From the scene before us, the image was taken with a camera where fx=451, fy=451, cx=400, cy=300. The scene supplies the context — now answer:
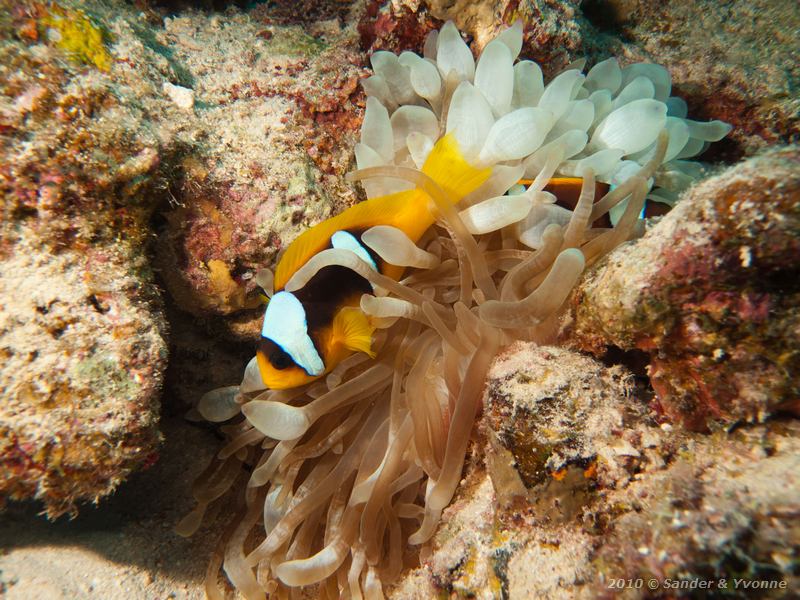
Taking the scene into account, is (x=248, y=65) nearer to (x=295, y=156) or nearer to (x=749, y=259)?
(x=295, y=156)

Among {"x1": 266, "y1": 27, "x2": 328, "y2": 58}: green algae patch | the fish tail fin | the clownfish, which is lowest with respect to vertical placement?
the clownfish

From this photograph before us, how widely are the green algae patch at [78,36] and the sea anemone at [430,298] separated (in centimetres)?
90

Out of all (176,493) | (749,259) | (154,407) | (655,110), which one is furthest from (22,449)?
(655,110)

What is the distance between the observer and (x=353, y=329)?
141 centimetres

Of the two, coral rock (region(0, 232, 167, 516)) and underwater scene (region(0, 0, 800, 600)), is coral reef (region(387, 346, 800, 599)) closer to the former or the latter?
underwater scene (region(0, 0, 800, 600))

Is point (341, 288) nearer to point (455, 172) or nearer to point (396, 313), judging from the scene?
point (396, 313)

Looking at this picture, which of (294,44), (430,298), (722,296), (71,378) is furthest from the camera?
(294,44)

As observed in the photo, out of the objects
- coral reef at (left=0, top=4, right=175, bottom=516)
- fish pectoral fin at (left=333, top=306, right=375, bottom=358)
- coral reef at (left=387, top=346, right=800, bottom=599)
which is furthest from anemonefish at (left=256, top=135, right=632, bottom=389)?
coral reef at (left=387, top=346, right=800, bottom=599)

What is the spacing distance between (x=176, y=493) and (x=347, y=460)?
2.86 feet

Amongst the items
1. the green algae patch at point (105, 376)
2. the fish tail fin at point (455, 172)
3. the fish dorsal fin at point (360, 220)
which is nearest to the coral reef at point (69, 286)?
the green algae patch at point (105, 376)

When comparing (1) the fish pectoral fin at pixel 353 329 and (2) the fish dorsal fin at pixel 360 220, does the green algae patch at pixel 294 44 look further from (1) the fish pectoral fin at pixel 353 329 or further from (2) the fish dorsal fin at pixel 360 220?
(1) the fish pectoral fin at pixel 353 329

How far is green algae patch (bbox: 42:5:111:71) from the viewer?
1.41 metres

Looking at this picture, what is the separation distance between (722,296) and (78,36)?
1971 millimetres

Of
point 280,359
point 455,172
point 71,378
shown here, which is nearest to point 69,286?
point 71,378
